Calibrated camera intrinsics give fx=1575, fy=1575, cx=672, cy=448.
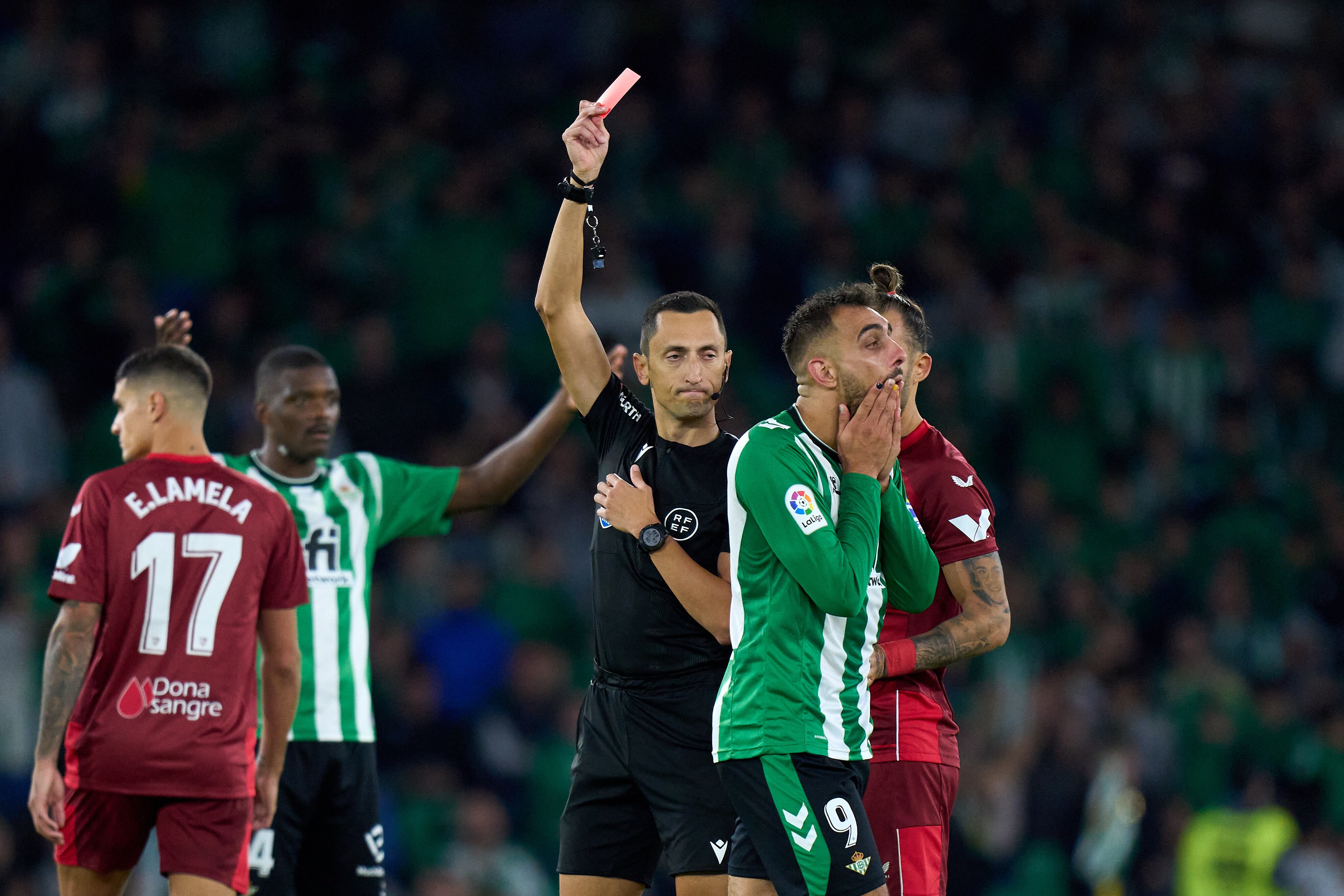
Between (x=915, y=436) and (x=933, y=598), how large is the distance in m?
0.58

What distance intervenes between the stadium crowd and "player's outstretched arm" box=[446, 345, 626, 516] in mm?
3329

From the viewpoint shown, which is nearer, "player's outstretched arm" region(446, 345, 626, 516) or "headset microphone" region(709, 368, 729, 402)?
"headset microphone" region(709, 368, 729, 402)

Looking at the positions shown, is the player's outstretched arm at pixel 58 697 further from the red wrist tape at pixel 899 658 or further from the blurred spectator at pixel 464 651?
the blurred spectator at pixel 464 651

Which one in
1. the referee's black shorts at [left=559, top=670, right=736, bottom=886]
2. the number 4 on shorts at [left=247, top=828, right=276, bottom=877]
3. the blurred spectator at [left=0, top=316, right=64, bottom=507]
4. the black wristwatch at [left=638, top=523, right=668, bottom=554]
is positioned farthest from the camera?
the blurred spectator at [left=0, top=316, right=64, bottom=507]

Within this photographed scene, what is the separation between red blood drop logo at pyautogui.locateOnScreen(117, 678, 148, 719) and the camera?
5078mm

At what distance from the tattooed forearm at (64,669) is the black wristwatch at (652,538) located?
1847 millimetres

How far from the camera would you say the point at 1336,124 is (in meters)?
14.4

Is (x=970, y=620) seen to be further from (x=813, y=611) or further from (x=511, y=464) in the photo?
(x=511, y=464)

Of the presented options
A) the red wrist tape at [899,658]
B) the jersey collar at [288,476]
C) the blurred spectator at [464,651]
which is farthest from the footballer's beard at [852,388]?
the blurred spectator at [464,651]

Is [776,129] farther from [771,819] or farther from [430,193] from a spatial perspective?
[771,819]

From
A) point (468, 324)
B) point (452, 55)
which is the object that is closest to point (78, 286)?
point (468, 324)

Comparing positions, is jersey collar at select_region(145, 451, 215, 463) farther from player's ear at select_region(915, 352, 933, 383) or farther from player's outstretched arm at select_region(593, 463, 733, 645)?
player's ear at select_region(915, 352, 933, 383)

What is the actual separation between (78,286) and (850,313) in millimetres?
7541

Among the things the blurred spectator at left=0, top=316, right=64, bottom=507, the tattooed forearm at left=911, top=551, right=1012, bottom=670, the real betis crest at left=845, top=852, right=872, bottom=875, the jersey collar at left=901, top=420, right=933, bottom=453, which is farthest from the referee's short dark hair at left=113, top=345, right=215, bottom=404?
the blurred spectator at left=0, top=316, right=64, bottom=507
